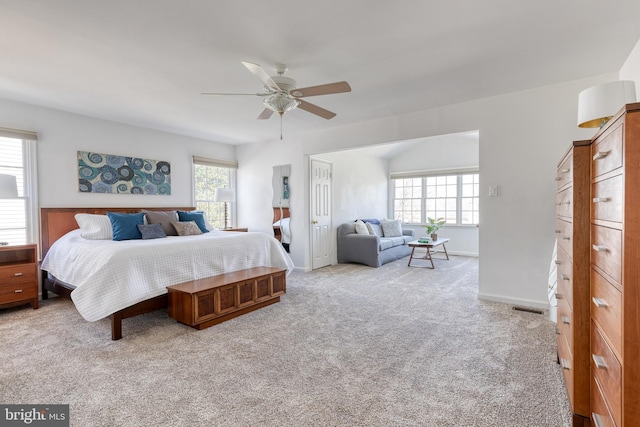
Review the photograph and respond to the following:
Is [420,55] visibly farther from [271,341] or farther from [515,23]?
[271,341]

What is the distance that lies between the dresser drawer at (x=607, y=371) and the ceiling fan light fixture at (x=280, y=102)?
2534 mm

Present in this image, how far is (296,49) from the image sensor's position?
2479 mm

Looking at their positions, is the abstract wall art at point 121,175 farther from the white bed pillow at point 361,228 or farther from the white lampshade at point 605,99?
the white lampshade at point 605,99

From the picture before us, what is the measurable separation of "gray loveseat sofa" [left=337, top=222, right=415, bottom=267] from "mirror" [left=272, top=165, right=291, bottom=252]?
1148 millimetres

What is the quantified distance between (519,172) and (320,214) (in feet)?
10.6

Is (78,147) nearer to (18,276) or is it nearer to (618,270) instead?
(18,276)

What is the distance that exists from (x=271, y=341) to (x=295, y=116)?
2945 millimetres

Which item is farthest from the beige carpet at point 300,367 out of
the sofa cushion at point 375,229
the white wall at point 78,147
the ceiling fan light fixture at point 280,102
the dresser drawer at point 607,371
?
the sofa cushion at point 375,229

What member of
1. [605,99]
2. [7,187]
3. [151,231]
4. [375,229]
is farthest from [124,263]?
[375,229]

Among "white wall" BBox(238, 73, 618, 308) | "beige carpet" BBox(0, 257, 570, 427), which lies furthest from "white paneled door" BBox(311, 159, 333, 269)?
"white wall" BBox(238, 73, 618, 308)

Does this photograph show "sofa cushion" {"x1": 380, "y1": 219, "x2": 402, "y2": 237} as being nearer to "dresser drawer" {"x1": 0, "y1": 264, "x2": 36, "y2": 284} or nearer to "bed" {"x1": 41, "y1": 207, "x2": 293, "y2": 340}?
"bed" {"x1": 41, "y1": 207, "x2": 293, "y2": 340}

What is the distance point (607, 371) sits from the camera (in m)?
1.23

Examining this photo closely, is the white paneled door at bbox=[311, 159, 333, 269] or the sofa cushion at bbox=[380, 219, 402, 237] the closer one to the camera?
the white paneled door at bbox=[311, 159, 333, 269]

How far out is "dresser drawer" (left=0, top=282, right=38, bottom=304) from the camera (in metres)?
3.30
